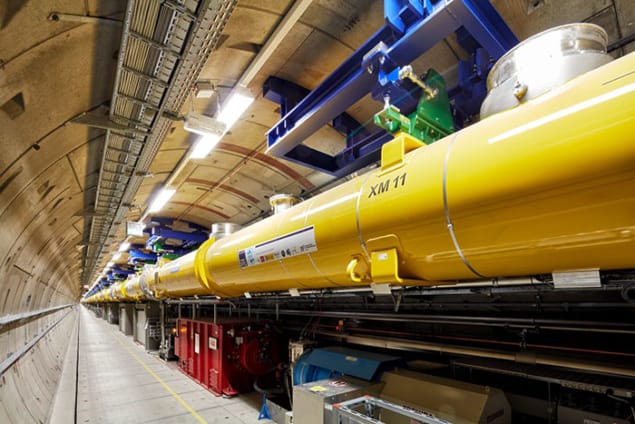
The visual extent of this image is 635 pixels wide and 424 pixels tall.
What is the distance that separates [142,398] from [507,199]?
7.89m

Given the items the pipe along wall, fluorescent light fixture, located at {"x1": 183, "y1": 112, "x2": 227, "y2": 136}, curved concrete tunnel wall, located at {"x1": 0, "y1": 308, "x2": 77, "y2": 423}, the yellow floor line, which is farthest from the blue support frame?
curved concrete tunnel wall, located at {"x1": 0, "y1": 308, "x2": 77, "y2": 423}

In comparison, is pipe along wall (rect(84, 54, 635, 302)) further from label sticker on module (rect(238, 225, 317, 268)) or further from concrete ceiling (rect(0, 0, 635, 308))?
concrete ceiling (rect(0, 0, 635, 308))

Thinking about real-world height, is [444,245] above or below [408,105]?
below

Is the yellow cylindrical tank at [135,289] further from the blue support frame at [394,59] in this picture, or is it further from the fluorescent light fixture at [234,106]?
the blue support frame at [394,59]

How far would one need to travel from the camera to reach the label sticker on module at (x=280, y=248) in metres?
2.72

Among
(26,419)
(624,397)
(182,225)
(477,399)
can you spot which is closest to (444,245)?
(477,399)

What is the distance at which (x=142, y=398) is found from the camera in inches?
275

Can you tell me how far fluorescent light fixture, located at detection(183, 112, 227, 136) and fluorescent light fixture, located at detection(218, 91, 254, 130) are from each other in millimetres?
79

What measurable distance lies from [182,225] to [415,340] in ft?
31.7

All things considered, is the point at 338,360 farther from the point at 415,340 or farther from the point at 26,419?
the point at 26,419

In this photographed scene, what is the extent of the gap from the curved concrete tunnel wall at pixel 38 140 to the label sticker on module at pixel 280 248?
7.29ft

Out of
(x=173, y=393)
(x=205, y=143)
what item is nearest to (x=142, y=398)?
(x=173, y=393)

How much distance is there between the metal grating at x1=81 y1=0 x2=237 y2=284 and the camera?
2.35m

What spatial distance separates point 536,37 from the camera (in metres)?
2.02
